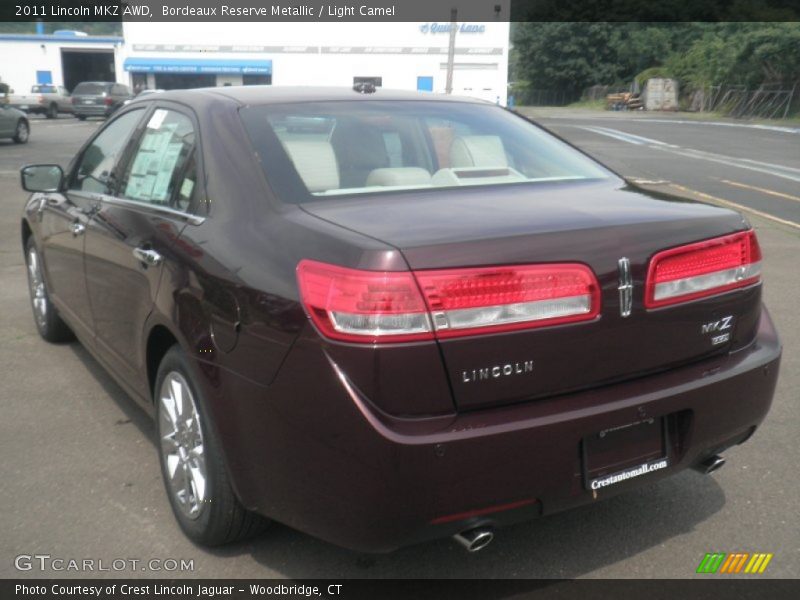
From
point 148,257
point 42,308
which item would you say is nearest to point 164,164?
point 148,257

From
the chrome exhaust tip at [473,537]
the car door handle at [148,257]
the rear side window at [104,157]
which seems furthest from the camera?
the rear side window at [104,157]

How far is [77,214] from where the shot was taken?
4.33 meters

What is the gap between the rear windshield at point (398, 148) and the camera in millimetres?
3113

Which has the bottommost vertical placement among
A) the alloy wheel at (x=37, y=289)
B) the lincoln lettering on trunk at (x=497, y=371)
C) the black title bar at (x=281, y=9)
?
the alloy wheel at (x=37, y=289)

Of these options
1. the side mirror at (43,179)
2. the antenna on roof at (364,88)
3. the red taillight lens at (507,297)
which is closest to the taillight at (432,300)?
the red taillight lens at (507,297)

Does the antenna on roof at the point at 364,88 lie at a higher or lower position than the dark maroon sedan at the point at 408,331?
higher

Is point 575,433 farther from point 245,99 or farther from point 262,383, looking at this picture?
point 245,99

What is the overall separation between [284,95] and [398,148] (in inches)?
21.7

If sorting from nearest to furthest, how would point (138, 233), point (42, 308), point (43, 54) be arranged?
point (138, 233), point (42, 308), point (43, 54)

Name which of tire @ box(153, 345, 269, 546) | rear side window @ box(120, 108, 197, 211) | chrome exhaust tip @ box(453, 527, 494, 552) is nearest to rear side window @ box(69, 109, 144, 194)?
rear side window @ box(120, 108, 197, 211)

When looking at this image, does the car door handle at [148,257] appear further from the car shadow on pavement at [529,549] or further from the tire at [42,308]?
the tire at [42,308]

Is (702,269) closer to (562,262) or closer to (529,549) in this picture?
(562,262)

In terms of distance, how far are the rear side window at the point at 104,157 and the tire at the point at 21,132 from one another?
812 inches

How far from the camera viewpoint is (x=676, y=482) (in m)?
3.64
